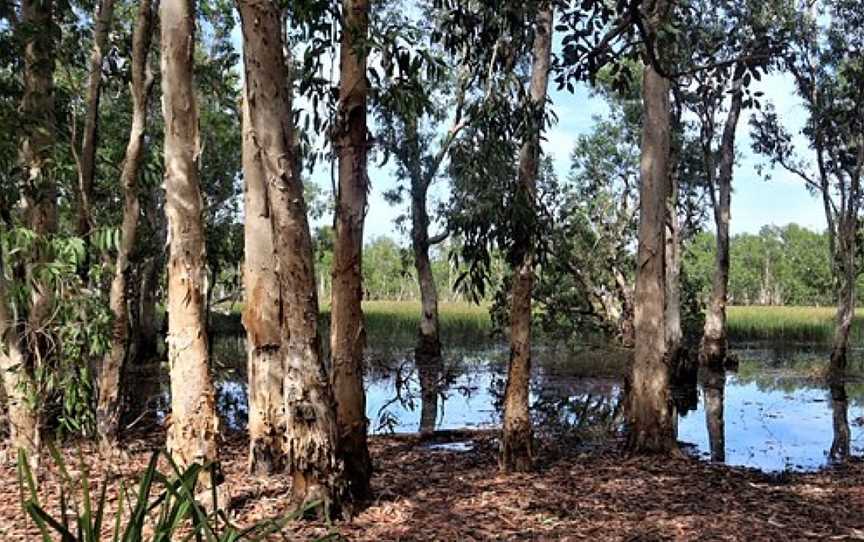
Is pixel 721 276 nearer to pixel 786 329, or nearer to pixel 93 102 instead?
pixel 786 329

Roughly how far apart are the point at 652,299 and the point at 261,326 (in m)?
4.23

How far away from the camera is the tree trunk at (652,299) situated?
8484 millimetres

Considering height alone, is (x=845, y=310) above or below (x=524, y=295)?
below

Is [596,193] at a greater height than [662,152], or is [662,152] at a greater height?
[596,193]

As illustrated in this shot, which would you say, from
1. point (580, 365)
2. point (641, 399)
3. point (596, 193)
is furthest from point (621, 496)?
point (596, 193)

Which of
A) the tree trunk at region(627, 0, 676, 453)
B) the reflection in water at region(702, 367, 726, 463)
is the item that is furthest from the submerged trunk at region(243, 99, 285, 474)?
the reflection in water at region(702, 367, 726, 463)

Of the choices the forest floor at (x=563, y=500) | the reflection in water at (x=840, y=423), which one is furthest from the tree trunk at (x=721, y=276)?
the forest floor at (x=563, y=500)

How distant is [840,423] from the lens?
12.8 metres

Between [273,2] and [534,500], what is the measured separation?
4.04 m

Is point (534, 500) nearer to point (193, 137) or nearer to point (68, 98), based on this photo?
point (193, 137)

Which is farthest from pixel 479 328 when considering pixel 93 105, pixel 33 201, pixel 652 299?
pixel 33 201

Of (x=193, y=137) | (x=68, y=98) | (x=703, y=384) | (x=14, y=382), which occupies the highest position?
(x=68, y=98)

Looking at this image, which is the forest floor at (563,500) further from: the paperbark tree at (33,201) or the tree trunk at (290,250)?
the paperbark tree at (33,201)

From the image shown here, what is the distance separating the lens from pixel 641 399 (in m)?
8.54
